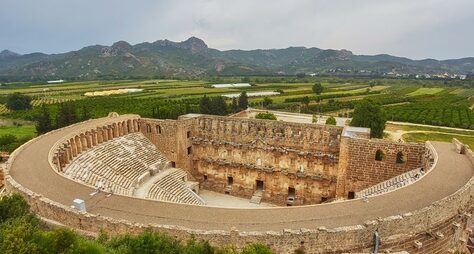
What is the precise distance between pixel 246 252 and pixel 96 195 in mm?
12009

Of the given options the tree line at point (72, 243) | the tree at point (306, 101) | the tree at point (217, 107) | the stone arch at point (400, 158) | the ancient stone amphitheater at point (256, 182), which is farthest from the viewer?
the tree at point (306, 101)

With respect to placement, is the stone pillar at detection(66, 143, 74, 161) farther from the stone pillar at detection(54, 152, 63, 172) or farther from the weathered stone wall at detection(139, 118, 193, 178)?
the weathered stone wall at detection(139, 118, 193, 178)

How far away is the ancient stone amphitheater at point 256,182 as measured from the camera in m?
16.2

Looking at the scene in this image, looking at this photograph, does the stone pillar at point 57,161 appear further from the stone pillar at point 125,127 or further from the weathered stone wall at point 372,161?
the weathered stone wall at point 372,161

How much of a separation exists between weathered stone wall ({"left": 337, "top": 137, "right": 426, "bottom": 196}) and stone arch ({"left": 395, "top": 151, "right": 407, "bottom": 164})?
0.17 ft

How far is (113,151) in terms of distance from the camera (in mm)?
31125

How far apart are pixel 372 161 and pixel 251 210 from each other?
14925mm

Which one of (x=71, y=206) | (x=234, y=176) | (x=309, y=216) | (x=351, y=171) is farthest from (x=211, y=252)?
(x=234, y=176)

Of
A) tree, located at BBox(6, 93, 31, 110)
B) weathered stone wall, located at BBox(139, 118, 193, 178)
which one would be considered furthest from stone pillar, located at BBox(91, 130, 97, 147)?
tree, located at BBox(6, 93, 31, 110)

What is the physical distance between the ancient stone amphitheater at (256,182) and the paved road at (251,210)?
0.06m

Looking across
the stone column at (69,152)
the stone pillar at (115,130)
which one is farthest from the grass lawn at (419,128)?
the stone column at (69,152)

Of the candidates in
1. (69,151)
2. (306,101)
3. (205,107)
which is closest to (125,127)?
(69,151)

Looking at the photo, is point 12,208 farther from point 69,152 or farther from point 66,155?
point 69,152

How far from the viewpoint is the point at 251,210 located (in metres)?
18.1
